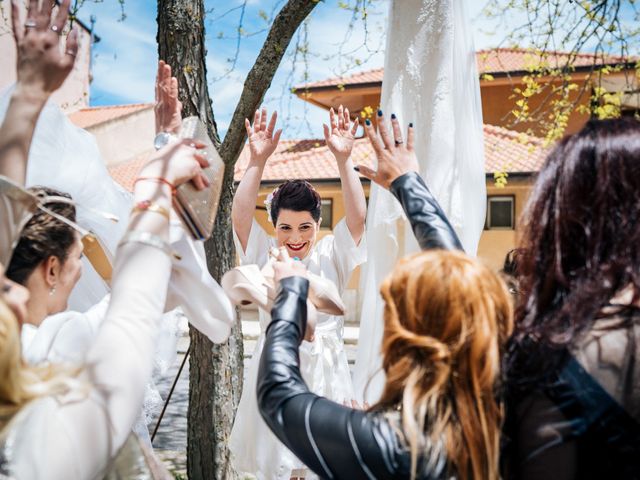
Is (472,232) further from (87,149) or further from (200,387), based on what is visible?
(200,387)

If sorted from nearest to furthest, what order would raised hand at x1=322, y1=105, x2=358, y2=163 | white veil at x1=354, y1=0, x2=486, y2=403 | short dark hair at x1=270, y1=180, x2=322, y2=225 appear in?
white veil at x1=354, y1=0, x2=486, y2=403 → raised hand at x1=322, y1=105, x2=358, y2=163 → short dark hair at x1=270, y1=180, x2=322, y2=225

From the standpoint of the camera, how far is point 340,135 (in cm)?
225

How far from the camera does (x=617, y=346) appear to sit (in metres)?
0.95

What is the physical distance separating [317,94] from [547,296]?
16406 mm

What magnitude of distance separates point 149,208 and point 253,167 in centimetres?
125

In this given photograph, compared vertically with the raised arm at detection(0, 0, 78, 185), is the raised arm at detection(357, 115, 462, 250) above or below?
below

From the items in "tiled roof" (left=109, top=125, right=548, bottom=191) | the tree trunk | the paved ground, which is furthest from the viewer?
"tiled roof" (left=109, top=125, right=548, bottom=191)

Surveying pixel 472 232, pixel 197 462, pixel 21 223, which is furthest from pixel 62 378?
pixel 197 462

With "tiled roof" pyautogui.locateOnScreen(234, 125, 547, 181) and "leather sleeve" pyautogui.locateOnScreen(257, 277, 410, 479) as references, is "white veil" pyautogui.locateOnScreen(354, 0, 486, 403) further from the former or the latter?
"tiled roof" pyautogui.locateOnScreen(234, 125, 547, 181)

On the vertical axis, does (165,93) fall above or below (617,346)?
above

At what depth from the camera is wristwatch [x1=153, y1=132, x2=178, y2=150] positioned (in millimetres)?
1367

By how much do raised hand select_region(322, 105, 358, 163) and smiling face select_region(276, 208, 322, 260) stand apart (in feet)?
1.24

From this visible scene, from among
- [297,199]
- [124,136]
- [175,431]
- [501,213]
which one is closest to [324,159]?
[501,213]

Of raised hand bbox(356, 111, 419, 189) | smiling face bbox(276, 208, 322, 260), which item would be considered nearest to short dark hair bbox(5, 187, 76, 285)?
raised hand bbox(356, 111, 419, 189)
